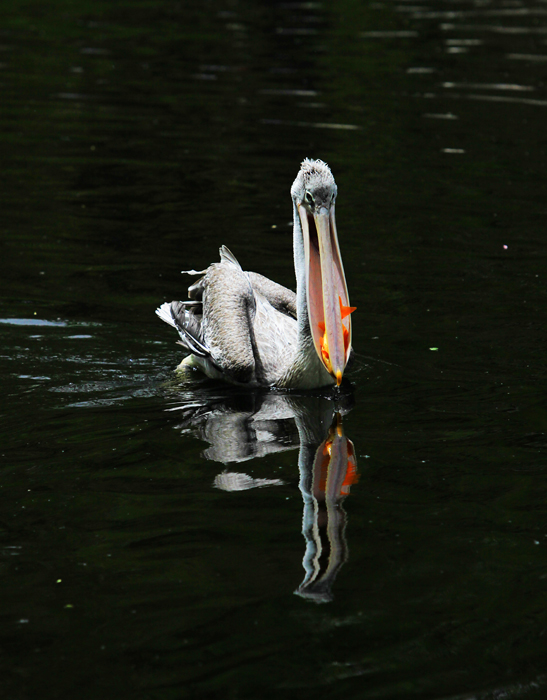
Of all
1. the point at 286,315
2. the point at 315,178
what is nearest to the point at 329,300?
the point at 315,178

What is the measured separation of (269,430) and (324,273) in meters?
0.90

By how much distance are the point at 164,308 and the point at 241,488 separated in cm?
257

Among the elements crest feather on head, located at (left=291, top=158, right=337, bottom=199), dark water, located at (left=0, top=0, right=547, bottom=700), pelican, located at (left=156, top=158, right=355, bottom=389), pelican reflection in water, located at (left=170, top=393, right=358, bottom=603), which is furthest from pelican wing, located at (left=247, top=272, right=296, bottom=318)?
crest feather on head, located at (left=291, top=158, right=337, bottom=199)

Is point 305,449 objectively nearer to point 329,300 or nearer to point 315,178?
point 329,300

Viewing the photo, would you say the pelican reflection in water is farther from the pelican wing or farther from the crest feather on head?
the crest feather on head

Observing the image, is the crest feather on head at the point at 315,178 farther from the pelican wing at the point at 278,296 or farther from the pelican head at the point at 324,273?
the pelican wing at the point at 278,296

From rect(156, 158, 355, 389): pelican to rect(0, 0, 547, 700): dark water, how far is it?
9.2 inches

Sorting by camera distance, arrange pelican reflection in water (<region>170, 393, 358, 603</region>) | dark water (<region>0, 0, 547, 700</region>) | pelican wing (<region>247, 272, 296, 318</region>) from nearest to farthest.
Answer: dark water (<region>0, 0, 547, 700</region>), pelican reflection in water (<region>170, 393, 358, 603</region>), pelican wing (<region>247, 272, 296, 318</region>)

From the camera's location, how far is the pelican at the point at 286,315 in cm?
574

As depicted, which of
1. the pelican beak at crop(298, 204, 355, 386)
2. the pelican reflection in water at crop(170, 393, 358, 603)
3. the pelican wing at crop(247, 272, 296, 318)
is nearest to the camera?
the pelican reflection in water at crop(170, 393, 358, 603)

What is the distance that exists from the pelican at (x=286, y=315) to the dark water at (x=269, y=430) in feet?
0.77

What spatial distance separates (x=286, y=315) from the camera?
7.29 m

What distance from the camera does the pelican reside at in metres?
5.74

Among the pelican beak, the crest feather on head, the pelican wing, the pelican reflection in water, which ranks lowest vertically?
the pelican reflection in water
